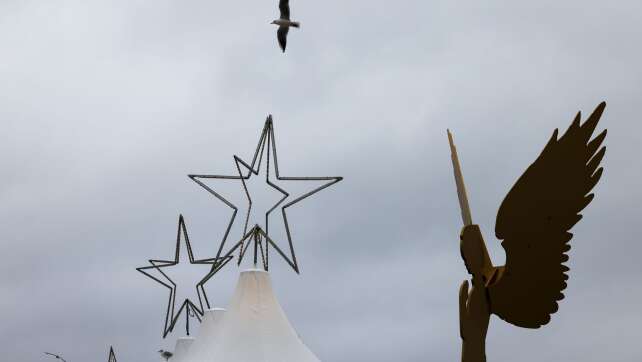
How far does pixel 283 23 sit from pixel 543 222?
4.09m

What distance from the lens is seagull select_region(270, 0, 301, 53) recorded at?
1152cm

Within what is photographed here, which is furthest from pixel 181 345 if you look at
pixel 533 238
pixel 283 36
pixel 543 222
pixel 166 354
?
pixel 543 222

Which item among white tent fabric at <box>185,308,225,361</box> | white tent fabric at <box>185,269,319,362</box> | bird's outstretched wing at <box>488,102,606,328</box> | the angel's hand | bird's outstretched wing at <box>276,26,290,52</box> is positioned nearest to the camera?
bird's outstretched wing at <box>488,102,606,328</box>

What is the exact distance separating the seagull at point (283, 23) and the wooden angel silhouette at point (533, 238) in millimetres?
2792

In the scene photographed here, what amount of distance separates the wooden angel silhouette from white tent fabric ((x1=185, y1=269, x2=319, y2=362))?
7646 millimetres

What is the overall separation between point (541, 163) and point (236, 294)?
9.67m

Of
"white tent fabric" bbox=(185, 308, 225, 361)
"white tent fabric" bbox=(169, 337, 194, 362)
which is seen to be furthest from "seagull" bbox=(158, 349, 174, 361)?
"white tent fabric" bbox=(185, 308, 225, 361)

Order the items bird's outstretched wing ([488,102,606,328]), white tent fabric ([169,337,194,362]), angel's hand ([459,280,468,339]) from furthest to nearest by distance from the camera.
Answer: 1. white tent fabric ([169,337,194,362])
2. angel's hand ([459,280,468,339])
3. bird's outstretched wing ([488,102,606,328])

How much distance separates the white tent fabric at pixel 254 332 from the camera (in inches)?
664

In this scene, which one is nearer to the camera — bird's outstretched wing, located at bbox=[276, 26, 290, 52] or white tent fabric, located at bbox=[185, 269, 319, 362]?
bird's outstretched wing, located at bbox=[276, 26, 290, 52]

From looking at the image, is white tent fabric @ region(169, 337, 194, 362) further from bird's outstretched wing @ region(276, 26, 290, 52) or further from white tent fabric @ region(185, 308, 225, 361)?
bird's outstretched wing @ region(276, 26, 290, 52)

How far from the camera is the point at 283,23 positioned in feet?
37.8

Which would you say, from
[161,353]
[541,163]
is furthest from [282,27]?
[161,353]

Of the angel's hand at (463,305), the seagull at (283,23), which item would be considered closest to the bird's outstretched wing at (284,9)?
the seagull at (283,23)
